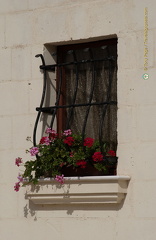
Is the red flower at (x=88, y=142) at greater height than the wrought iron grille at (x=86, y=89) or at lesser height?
lesser

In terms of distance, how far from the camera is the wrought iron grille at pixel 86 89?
875 cm

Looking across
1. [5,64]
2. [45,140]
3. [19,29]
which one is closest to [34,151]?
[45,140]

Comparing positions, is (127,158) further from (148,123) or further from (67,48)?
(67,48)

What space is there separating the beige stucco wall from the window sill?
0.09m

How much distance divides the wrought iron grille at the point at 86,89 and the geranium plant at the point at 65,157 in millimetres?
125

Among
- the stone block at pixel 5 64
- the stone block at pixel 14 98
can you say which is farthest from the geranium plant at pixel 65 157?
the stone block at pixel 5 64

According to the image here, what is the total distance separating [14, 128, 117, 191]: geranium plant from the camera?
8492mm

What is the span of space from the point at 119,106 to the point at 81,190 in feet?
2.68

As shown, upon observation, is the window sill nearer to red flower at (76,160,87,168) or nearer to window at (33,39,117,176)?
red flower at (76,160,87,168)

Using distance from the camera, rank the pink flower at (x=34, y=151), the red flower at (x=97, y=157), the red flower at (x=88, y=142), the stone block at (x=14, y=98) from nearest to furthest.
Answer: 1. the red flower at (x=97, y=157)
2. the red flower at (x=88, y=142)
3. the pink flower at (x=34, y=151)
4. the stone block at (x=14, y=98)

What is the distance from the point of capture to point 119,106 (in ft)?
27.9

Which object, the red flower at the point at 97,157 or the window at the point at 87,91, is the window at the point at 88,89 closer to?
the window at the point at 87,91

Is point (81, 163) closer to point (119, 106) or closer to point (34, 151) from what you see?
point (34, 151)

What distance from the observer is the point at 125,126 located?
8453 millimetres
